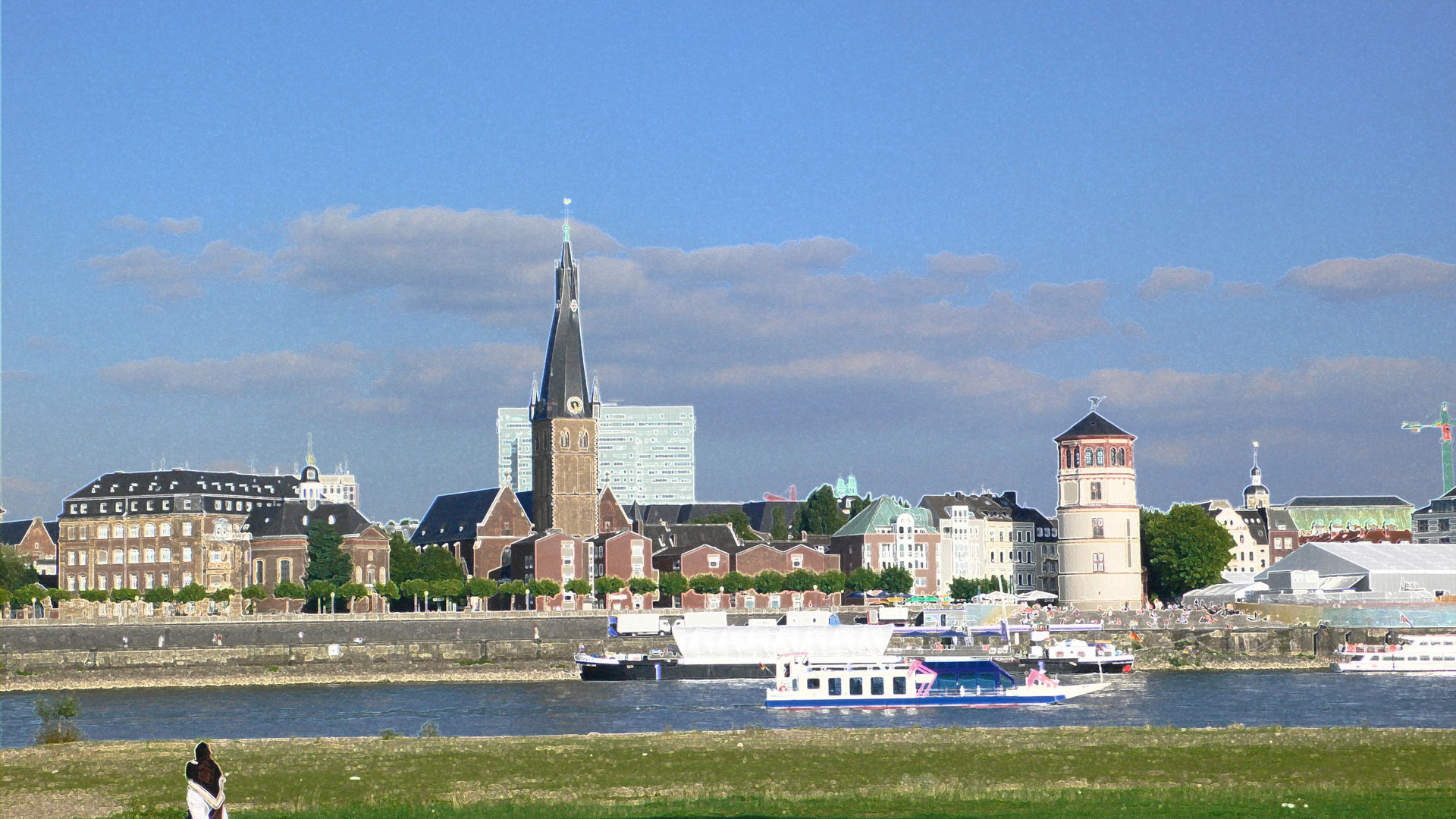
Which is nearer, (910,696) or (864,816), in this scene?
(864,816)

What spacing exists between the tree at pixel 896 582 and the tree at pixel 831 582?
3.79 metres

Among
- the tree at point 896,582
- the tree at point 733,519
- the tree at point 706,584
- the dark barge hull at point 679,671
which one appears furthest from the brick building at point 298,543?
the dark barge hull at point 679,671

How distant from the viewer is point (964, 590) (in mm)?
144000

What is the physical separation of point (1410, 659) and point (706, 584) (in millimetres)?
58991

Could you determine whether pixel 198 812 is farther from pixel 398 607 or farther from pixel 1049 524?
pixel 1049 524

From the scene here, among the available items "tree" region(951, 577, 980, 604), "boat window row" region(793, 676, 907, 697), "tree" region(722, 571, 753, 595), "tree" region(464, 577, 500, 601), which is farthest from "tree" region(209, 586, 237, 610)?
"boat window row" region(793, 676, 907, 697)

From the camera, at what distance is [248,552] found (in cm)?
14200

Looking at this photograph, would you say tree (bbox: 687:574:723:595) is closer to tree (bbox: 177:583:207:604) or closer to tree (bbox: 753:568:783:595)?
tree (bbox: 753:568:783:595)

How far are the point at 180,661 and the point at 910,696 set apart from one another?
175 feet

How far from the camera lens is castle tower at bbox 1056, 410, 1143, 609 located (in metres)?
124

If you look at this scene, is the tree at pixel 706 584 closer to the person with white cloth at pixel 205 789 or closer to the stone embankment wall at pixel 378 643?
the stone embankment wall at pixel 378 643

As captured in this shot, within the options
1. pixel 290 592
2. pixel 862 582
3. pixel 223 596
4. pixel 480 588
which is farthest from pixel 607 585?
pixel 223 596

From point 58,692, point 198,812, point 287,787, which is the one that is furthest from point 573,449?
point 198,812

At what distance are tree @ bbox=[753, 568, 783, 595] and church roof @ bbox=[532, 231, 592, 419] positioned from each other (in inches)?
994
